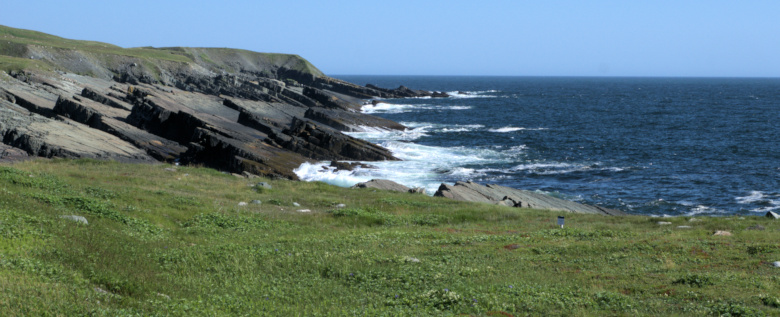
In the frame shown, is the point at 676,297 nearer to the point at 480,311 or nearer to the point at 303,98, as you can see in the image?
the point at 480,311

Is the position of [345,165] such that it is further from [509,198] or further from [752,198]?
[752,198]

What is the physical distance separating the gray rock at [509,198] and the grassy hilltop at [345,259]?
5563 millimetres

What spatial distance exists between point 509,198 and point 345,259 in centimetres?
1788

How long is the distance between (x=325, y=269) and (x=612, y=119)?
83259 millimetres

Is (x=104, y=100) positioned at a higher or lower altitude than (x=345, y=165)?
higher

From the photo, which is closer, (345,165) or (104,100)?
(345,165)

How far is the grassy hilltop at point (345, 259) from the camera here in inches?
429

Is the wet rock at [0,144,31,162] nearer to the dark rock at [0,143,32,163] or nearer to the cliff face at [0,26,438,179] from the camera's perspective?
the dark rock at [0,143,32,163]

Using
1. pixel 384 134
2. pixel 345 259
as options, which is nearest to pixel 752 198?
pixel 345 259

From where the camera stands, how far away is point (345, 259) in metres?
15.0

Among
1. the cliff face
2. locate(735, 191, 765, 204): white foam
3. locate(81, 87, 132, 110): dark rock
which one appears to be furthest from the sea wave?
locate(81, 87, 132, 110): dark rock

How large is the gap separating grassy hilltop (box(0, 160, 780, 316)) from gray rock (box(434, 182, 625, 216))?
5563 millimetres

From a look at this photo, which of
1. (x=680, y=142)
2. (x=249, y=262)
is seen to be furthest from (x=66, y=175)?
(x=680, y=142)

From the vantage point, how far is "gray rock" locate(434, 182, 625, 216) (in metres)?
30.4
